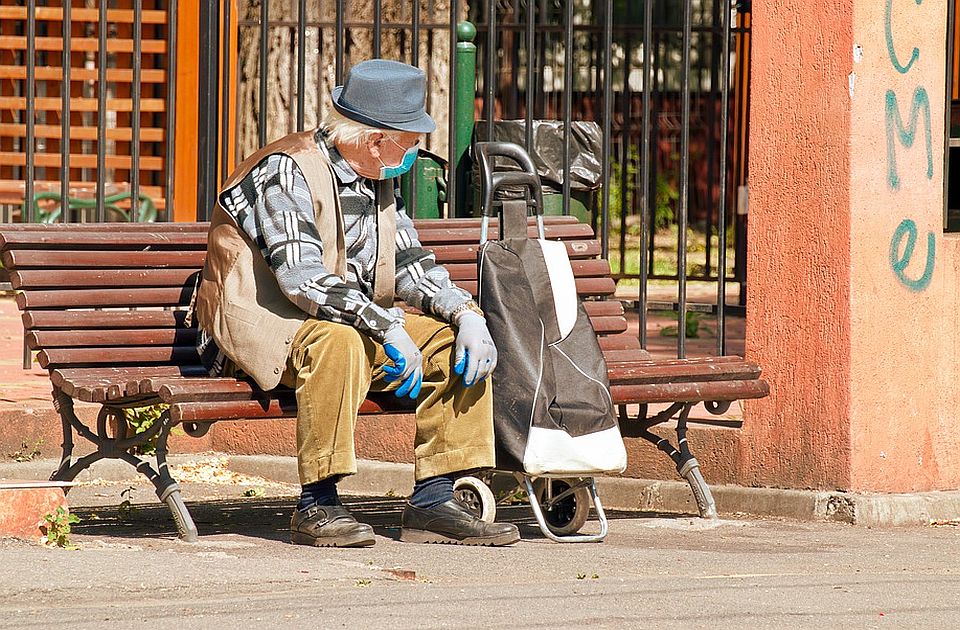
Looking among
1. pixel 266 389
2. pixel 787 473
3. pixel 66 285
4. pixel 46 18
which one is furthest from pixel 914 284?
pixel 46 18

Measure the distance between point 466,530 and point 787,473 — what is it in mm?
1385

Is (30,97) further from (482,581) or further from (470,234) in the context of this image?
(482,581)

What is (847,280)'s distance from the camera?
5.50 meters

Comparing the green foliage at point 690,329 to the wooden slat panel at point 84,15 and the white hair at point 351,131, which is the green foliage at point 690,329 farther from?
the white hair at point 351,131

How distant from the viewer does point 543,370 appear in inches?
191

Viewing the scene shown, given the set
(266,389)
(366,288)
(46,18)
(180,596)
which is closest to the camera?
(180,596)

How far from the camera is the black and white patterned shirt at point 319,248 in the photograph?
4.63 metres

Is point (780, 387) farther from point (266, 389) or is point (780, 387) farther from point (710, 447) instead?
point (266, 389)

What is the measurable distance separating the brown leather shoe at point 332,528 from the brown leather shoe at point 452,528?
0.57 feet

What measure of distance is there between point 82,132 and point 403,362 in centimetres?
836

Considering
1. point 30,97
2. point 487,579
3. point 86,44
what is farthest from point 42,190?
point 487,579

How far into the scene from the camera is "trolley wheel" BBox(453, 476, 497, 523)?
16.0ft

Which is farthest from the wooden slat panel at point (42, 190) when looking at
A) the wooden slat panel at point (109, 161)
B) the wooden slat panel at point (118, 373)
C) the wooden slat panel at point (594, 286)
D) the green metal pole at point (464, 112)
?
the wooden slat panel at point (118, 373)

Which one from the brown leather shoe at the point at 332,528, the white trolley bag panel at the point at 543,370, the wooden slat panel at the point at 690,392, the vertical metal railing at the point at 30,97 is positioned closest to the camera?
the brown leather shoe at the point at 332,528
